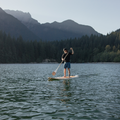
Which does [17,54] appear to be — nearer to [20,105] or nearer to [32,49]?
[32,49]

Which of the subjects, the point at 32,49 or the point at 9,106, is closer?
the point at 9,106

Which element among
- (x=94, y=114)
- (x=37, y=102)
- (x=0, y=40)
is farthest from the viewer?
(x=0, y=40)

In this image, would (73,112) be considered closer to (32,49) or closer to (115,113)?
(115,113)

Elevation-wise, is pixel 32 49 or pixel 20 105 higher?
pixel 32 49

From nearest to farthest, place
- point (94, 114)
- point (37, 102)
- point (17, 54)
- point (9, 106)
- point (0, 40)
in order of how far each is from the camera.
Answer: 1. point (94, 114)
2. point (9, 106)
3. point (37, 102)
4. point (0, 40)
5. point (17, 54)

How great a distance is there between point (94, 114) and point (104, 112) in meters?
0.62

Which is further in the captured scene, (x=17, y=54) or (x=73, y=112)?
(x=17, y=54)

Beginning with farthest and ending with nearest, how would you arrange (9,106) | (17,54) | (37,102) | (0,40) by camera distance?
(17,54) < (0,40) < (37,102) < (9,106)

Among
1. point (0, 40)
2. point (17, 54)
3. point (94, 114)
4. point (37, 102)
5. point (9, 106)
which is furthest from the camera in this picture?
point (17, 54)

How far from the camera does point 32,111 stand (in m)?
8.29

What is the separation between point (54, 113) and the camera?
8.01m

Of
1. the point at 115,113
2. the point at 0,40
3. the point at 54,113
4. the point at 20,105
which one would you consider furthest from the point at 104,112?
the point at 0,40

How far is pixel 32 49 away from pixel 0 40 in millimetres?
37300

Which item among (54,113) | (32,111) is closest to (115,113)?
(54,113)
